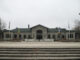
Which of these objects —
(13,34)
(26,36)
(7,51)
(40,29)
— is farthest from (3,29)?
(7,51)

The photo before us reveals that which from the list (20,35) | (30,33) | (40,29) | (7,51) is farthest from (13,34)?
(7,51)

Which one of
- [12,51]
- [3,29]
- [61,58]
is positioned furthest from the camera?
[3,29]

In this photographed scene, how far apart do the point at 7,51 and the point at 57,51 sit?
164 inches

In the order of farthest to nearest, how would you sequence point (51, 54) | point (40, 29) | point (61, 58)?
1. point (40, 29)
2. point (51, 54)
3. point (61, 58)

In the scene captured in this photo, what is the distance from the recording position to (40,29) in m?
58.7

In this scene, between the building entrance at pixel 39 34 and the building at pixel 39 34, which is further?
the building entrance at pixel 39 34

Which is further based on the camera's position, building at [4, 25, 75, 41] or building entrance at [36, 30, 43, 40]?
building entrance at [36, 30, 43, 40]

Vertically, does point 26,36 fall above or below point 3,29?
below

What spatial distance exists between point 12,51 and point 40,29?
50.1 metres

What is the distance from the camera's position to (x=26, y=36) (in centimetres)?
5934

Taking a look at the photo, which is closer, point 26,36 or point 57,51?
point 57,51

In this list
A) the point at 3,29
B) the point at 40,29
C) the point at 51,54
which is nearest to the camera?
the point at 51,54

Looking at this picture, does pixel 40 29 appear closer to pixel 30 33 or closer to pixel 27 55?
pixel 30 33

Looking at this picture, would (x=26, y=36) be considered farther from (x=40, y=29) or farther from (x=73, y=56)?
(x=73, y=56)
